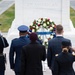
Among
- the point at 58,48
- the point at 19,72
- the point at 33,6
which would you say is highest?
the point at 33,6

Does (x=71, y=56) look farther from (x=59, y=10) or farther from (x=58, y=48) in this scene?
(x=59, y=10)

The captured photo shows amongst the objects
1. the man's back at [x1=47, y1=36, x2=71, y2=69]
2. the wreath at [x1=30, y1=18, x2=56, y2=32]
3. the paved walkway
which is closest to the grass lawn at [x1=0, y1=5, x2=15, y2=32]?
the paved walkway

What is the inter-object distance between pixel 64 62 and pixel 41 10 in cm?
733

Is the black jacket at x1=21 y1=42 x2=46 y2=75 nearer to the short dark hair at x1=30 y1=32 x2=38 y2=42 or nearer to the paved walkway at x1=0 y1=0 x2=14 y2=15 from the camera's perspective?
the short dark hair at x1=30 y1=32 x2=38 y2=42

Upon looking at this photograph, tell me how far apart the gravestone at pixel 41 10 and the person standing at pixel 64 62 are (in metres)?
7.02

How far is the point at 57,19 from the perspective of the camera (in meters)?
13.5

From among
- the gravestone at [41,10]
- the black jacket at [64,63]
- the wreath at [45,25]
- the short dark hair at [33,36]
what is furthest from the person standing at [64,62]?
the gravestone at [41,10]

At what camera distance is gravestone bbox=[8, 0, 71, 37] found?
1327 cm

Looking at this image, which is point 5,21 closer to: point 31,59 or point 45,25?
point 45,25

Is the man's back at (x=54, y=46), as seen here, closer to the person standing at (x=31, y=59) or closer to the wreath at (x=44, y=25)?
the person standing at (x=31, y=59)

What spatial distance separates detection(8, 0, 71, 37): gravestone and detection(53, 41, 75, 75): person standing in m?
7.02

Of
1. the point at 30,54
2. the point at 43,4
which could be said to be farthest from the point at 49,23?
the point at 30,54

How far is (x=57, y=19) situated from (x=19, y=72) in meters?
6.72

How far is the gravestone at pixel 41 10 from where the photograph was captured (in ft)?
43.5
